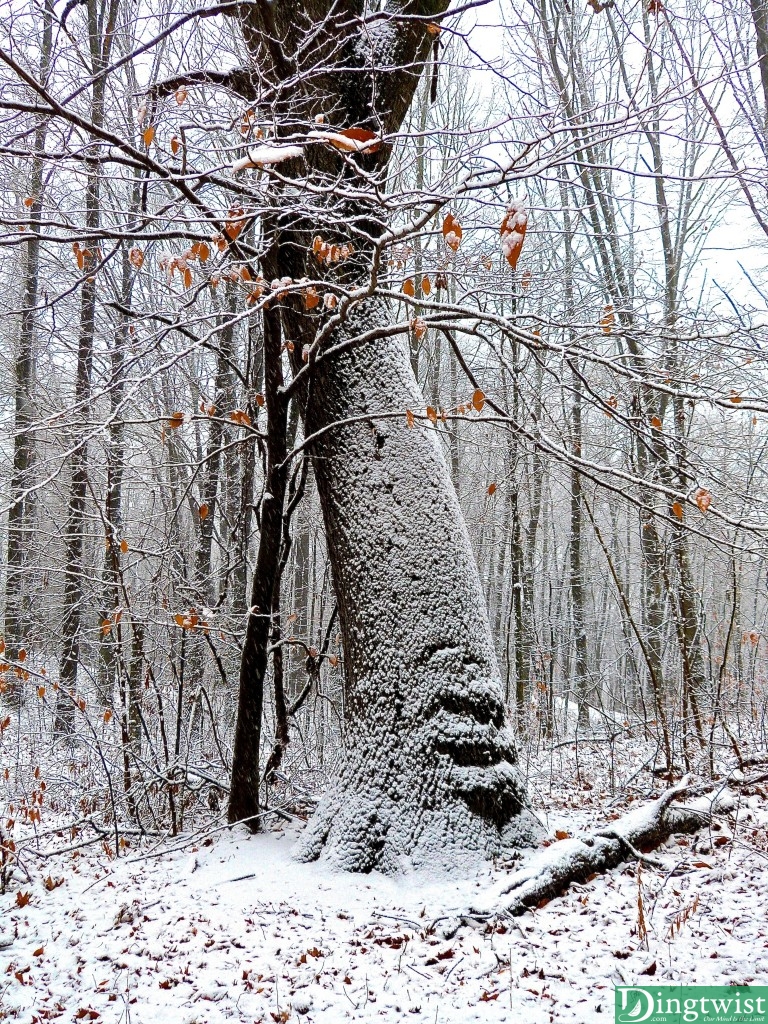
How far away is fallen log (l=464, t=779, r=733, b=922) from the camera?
334 centimetres

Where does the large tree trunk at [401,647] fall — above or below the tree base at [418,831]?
above

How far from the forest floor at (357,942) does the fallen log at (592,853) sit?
0.07 m

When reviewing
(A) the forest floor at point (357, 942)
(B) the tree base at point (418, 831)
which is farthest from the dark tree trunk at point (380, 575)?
(A) the forest floor at point (357, 942)

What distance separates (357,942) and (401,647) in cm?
162

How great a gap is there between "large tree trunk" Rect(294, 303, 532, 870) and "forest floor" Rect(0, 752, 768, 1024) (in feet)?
0.95

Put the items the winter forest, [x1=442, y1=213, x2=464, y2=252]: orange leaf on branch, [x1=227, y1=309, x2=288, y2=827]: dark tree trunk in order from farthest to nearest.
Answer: [x1=227, y1=309, x2=288, y2=827]: dark tree trunk < the winter forest < [x1=442, y1=213, x2=464, y2=252]: orange leaf on branch

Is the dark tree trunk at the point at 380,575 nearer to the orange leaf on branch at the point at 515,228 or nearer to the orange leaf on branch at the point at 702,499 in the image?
the orange leaf on branch at the point at 515,228

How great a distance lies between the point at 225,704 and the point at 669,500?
6043 mm

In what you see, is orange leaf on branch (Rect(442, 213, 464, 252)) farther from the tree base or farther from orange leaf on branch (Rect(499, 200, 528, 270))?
the tree base

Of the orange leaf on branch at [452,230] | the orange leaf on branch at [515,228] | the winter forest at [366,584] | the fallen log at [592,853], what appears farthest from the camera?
the fallen log at [592,853]

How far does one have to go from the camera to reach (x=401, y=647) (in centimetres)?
426

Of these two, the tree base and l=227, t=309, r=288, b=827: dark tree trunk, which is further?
l=227, t=309, r=288, b=827: dark tree trunk

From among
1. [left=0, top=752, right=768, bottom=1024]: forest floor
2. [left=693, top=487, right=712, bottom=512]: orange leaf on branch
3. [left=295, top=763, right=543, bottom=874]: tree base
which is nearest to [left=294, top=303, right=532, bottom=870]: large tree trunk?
[left=295, top=763, right=543, bottom=874]: tree base

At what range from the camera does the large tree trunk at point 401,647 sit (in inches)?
154
